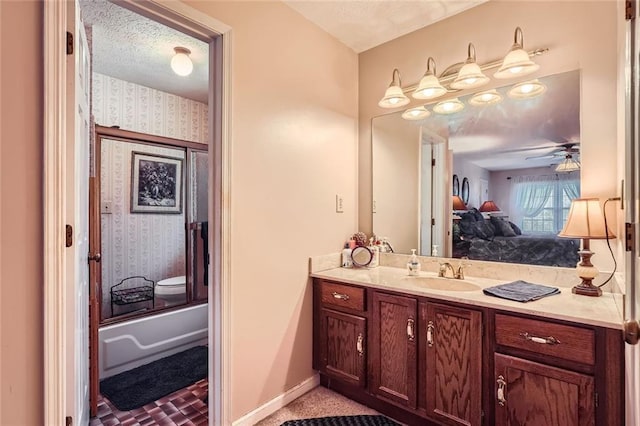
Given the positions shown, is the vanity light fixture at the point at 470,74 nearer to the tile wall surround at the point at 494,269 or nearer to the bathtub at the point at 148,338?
the tile wall surround at the point at 494,269

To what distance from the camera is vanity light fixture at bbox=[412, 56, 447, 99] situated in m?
2.07

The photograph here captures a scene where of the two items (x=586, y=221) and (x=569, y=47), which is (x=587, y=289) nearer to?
(x=586, y=221)

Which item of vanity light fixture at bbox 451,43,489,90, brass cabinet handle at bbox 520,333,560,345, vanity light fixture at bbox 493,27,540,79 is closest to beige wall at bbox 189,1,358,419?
vanity light fixture at bbox 451,43,489,90

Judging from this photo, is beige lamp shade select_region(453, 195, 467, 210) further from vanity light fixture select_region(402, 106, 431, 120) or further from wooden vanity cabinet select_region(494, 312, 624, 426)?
wooden vanity cabinet select_region(494, 312, 624, 426)

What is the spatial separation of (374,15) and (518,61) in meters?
0.95

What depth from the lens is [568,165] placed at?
71.5 inches

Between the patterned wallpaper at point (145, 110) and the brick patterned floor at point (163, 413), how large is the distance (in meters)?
2.15

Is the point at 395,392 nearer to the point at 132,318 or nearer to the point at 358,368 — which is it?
the point at 358,368

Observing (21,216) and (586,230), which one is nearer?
(21,216)

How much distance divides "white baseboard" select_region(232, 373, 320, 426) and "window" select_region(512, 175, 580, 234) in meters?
1.67

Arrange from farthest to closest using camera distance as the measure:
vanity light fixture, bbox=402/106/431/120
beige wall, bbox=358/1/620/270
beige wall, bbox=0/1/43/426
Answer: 1. vanity light fixture, bbox=402/106/431/120
2. beige wall, bbox=358/1/620/270
3. beige wall, bbox=0/1/43/426

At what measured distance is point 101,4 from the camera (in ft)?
6.45

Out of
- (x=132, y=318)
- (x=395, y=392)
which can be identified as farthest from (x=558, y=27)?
(x=132, y=318)

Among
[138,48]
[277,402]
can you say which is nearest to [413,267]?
[277,402]
